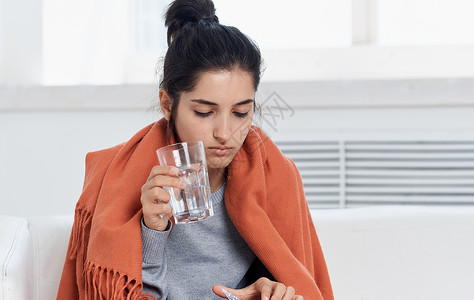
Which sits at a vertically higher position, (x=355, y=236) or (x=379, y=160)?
(x=379, y=160)

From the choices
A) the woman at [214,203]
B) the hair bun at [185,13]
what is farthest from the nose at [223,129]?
the hair bun at [185,13]

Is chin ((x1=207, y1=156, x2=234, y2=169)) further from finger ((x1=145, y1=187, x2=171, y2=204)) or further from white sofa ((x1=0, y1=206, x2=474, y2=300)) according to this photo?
white sofa ((x1=0, y1=206, x2=474, y2=300))

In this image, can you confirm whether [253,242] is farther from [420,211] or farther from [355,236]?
[420,211]

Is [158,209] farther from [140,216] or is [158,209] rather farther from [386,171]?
[386,171]

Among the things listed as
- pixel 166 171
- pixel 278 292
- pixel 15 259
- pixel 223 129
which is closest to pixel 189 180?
pixel 166 171

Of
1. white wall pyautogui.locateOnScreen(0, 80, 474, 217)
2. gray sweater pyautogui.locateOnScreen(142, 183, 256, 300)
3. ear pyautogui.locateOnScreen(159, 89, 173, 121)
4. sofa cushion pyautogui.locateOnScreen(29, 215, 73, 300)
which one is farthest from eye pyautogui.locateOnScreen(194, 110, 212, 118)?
white wall pyautogui.locateOnScreen(0, 80, 474, 217)

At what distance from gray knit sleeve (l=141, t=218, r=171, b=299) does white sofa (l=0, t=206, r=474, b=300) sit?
0.95ft

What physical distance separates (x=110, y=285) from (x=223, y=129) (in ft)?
1.18

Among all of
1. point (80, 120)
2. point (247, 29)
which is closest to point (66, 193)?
point (80, 120)

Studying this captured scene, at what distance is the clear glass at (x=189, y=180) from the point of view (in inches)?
39.9

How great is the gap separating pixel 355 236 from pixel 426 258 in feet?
0.59

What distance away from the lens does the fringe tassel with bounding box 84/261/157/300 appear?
1.12 meters

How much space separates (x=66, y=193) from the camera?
8.09 ft

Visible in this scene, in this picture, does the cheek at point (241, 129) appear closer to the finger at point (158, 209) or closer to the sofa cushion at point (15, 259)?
the finger at point (158, 209)
